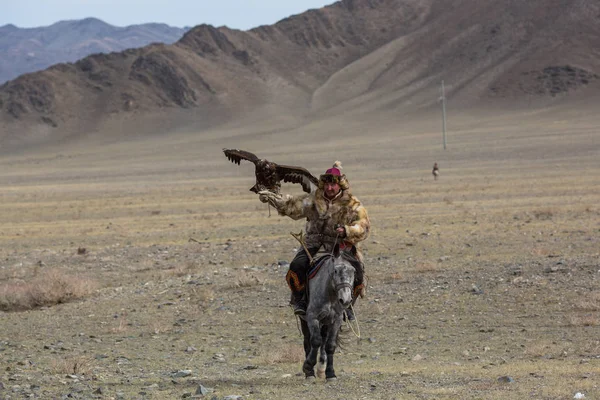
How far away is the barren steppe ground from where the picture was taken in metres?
8.91

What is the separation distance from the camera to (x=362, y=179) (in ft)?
155

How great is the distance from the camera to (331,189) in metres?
9.40

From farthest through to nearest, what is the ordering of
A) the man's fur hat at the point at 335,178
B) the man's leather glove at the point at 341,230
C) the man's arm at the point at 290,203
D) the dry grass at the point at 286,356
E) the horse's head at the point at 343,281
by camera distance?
the dry grass at the point at 286,356
the man's arm at the point at 290,203
the man's fur hat at the point at 335,178
the man's leather glove at the point at 341,230
the horse's head at the point at 343,281

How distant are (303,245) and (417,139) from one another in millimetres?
78552

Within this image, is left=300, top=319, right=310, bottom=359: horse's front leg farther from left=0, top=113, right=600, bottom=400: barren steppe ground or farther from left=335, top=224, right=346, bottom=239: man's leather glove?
left=335, top=224, right=346, bottom=239: man's leather glove

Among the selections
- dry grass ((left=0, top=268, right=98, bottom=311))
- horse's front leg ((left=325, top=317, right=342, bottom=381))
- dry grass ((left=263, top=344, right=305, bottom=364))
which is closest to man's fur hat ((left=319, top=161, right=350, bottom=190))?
horse's front leg ((left=325, top=317, right=342, bottom=381))

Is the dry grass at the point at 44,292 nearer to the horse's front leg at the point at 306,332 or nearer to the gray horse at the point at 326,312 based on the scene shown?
the horse's front leg at the point at 306,332

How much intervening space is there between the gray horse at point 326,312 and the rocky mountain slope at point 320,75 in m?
112

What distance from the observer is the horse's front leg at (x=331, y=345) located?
29.3 feet

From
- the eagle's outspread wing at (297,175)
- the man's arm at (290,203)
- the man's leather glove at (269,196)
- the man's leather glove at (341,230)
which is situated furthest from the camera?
the eagle's outspread wing at (297,175)

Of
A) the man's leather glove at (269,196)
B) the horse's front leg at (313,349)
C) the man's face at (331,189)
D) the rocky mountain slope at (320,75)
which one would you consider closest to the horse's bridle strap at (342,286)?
the horse's front leg at (313,349)

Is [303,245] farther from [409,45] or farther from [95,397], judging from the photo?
[409,45]

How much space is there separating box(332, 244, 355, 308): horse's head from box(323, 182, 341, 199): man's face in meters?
0.78

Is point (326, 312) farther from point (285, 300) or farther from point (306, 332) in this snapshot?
point (285, 300)
